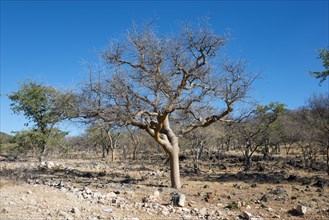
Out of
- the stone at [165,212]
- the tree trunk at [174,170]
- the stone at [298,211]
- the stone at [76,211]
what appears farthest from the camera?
the tree trunk at [174,170]

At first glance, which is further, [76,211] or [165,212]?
[165,212]

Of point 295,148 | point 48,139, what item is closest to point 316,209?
point 48,139

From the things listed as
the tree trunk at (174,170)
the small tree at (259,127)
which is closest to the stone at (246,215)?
the tree trunk at (174,170)

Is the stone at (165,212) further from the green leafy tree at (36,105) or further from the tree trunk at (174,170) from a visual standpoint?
the green leafy tree at (36,105)

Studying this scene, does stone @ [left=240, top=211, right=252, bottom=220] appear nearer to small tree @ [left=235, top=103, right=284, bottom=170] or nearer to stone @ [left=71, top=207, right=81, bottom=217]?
stone @ [left=71, top=207, right=81, bottom=217]

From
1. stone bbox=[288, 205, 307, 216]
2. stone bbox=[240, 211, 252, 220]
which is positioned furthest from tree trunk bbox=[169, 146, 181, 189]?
stone bbox=[288, 205, 307, 216]

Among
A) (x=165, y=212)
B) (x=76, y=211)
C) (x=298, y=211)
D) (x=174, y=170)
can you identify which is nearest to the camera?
(x=76, y=211)

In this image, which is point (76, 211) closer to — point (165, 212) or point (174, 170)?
point (165, 212)

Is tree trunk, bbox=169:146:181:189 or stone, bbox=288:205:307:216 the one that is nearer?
stone, bbox=288:205:307:216

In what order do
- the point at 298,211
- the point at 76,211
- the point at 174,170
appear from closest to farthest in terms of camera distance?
the point at 76,211
the point at 298,211
the point at 174,170

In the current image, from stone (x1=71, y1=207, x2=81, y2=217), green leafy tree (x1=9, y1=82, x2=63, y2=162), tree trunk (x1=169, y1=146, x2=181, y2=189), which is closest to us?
stone (x1=71, y1=207, x2=81, y2=217)

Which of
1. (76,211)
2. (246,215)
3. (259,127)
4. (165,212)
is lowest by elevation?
(246,215)

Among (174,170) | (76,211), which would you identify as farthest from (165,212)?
(174,170)

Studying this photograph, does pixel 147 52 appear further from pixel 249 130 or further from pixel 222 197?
pixel 249 130
